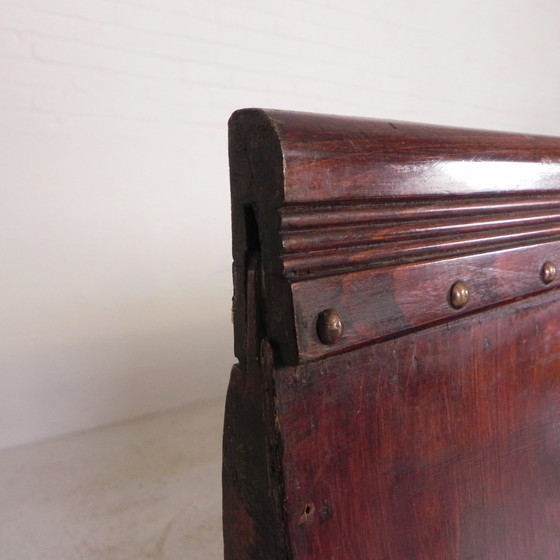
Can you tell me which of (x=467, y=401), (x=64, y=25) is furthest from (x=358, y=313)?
(x=64, y=25)

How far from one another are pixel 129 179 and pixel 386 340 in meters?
1.66

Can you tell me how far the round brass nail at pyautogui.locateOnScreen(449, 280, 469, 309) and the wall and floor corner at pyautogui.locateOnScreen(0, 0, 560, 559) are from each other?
3.64 feet

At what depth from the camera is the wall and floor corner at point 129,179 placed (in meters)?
1.71

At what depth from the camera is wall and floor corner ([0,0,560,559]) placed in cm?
171

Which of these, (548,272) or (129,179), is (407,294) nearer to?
(548,272)

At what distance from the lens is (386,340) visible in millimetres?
401

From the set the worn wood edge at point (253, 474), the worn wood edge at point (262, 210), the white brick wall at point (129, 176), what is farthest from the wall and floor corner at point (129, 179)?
the worn wood edge at point (262, 210)

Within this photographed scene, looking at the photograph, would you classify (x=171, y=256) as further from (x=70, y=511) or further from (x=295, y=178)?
(x=295, y=178)

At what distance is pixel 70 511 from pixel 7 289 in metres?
0.76

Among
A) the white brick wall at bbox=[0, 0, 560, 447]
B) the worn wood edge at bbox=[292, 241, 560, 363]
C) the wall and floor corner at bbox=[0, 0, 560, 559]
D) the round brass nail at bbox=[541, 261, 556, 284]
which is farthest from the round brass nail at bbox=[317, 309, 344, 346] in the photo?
the white brick wall at bbox=[0, 0, 560, 447]

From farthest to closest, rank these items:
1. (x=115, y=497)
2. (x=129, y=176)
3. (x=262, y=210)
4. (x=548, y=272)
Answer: (x=129, y=176), (x=115, y=497), (x=548, y=272), (x=262, y=210)

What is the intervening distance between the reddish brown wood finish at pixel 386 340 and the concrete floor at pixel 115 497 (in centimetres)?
81

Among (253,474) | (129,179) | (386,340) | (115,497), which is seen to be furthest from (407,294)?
(129,179)

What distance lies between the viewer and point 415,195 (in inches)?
15.5
